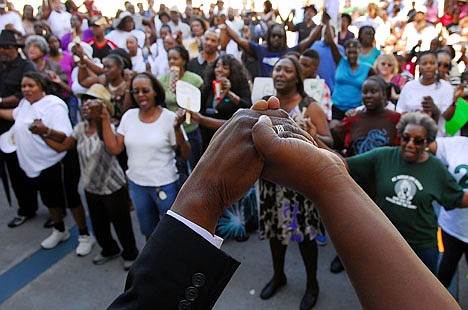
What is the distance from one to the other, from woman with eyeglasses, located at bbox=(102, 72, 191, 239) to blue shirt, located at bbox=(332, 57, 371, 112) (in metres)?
2.31

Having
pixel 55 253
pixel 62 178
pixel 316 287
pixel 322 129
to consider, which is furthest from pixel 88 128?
pixel 316 287

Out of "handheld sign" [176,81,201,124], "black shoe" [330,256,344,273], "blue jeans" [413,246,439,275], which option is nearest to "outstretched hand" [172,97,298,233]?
"blue jeans" [413,246,439,275]

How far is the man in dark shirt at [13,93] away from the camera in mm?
4691

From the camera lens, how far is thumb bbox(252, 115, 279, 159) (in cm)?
82

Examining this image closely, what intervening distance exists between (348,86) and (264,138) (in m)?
4.42

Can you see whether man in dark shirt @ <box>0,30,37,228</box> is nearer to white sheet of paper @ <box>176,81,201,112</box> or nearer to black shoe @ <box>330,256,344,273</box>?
white sheet of paper @ <box>176,81,201,112</box>

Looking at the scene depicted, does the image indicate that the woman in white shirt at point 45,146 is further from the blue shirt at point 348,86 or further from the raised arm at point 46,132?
the blue shirt at point 348,86

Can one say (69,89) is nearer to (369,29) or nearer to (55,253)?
(55,253)

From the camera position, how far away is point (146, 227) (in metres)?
3.66

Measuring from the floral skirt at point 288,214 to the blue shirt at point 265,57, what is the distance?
8.54 feet

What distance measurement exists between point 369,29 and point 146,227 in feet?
14.1

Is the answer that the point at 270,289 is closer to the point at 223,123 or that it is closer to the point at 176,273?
the point at 223,123

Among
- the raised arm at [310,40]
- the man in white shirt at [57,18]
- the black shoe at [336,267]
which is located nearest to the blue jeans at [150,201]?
the black shoe at [336,267]

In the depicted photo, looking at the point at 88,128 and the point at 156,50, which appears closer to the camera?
the point at 88,128
